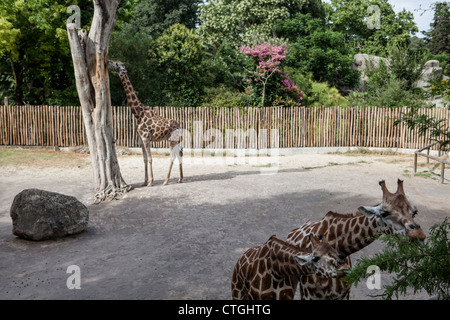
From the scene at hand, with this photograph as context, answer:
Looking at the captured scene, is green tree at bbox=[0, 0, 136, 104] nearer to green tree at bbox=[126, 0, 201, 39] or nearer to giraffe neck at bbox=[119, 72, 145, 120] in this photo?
green tree at bbox=[126, 0, 201, 39]

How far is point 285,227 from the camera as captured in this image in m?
8.00

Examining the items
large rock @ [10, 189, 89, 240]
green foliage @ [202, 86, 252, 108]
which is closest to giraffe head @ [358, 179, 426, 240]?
large rock @ [10, 189, 89, 240]

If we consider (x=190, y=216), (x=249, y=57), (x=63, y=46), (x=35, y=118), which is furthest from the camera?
(x=249, y=57)

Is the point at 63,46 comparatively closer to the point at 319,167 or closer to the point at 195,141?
the point at 195,141

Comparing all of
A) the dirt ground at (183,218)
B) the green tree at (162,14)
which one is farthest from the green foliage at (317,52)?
the dirt ground at (183,218)

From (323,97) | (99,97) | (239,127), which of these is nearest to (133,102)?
(99,97)

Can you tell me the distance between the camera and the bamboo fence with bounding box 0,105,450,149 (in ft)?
60.7

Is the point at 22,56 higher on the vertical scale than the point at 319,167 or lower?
higher

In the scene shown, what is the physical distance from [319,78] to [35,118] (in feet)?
58.2

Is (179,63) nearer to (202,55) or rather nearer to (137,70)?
(202,55)

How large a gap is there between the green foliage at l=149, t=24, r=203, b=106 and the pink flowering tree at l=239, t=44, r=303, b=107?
385cm

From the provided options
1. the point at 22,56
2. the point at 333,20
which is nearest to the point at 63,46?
the point at 22,56

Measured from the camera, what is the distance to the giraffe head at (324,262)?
2643 millimetres

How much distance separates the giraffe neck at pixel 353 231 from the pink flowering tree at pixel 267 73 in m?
17.8
